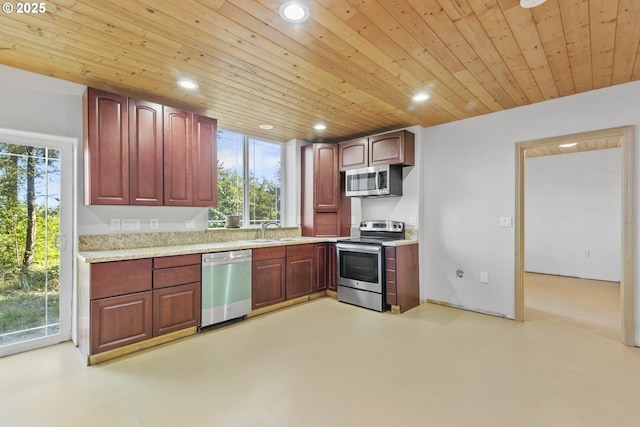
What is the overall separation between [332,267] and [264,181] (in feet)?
5.55

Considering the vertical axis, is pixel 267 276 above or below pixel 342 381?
above

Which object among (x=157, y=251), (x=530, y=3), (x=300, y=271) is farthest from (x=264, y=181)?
(x=530, y=3)

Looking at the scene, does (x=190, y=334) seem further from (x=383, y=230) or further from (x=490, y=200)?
(x=490, y=200)

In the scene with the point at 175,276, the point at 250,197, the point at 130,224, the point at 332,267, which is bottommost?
the point at 332,267

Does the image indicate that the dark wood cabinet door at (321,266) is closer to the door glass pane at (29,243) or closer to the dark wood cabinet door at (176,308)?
the dark wood cabinet door at (176,308)

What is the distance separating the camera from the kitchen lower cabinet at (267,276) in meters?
3.58

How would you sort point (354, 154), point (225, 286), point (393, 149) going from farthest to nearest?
point (354, 154) → point (393, 149) → point (225, 286)

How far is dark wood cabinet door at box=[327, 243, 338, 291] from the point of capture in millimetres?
4406

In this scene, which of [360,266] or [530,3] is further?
[360,266]

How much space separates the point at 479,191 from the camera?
12.5 feet

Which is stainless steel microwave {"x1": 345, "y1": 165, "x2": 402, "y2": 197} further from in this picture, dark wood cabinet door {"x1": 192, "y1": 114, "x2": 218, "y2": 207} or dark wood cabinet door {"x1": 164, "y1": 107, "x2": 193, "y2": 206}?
dark wood cabinet door {"x1": 164, "y1": 107, "x2": 193, "y2": 206}

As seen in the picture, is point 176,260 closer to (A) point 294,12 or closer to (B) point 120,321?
(B) point 120,321

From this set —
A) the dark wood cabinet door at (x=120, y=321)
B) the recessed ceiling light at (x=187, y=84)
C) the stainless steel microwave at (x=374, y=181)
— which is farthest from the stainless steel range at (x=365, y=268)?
the recessed ceiling light at (x=187, y=84)

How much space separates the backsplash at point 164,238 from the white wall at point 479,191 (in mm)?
2297
